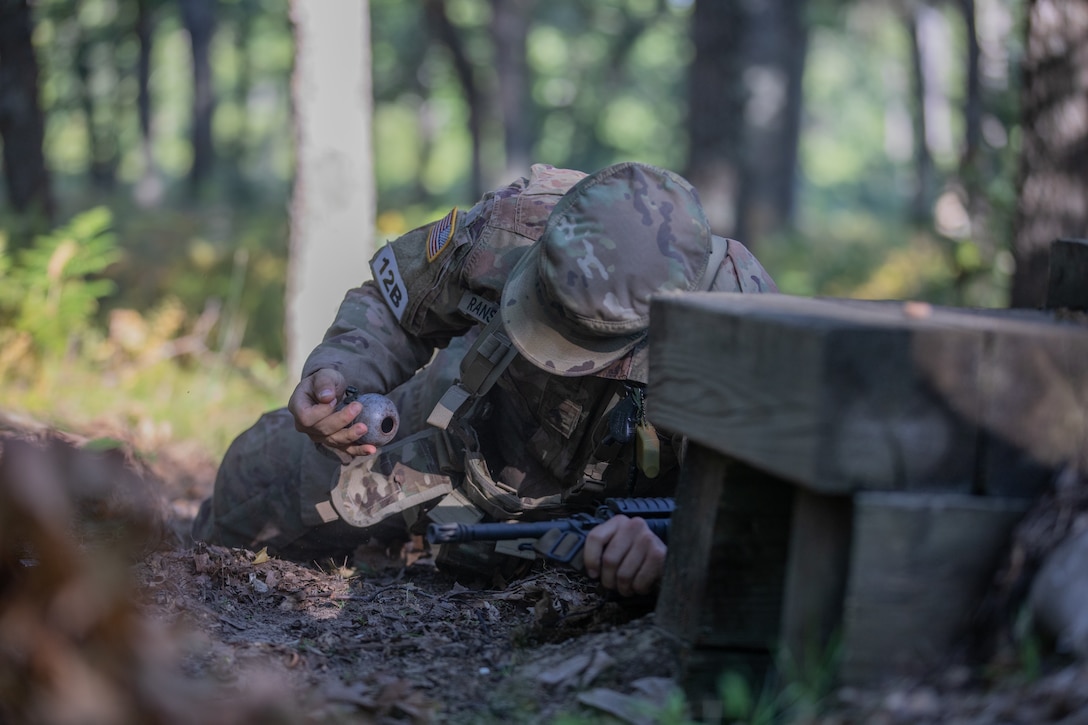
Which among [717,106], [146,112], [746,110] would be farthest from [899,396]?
[146,112]

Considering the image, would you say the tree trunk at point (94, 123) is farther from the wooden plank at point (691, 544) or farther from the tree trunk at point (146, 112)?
the wooden plank at point (691, 544)

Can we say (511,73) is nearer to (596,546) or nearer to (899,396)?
(596,546)

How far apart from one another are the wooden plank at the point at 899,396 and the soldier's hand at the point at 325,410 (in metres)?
1.56

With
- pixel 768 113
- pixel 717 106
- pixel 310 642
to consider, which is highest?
pixel 768 113

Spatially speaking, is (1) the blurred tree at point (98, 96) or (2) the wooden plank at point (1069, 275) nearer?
(2) the wooden plank at point (1069, 275)

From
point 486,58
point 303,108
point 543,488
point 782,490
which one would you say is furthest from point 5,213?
point 486,58

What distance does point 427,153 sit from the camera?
2916 centimetres

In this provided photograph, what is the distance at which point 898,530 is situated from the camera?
187cm

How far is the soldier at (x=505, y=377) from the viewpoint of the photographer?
2859 millimetres

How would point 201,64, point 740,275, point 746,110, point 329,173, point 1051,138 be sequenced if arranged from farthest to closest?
point 201,64 → point 746,110 → point 329,173 → point 1051,138 → point 740,275

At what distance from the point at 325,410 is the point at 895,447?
1.89 meters

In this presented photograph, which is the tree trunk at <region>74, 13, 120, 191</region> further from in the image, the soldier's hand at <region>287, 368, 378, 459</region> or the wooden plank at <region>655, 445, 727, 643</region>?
the wooden plank at <region>655, 445, 727, 643</region>

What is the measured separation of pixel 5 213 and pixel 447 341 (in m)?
6.78

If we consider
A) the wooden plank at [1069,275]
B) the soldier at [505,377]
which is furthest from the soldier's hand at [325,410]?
the wooden plank at [1069,275]
